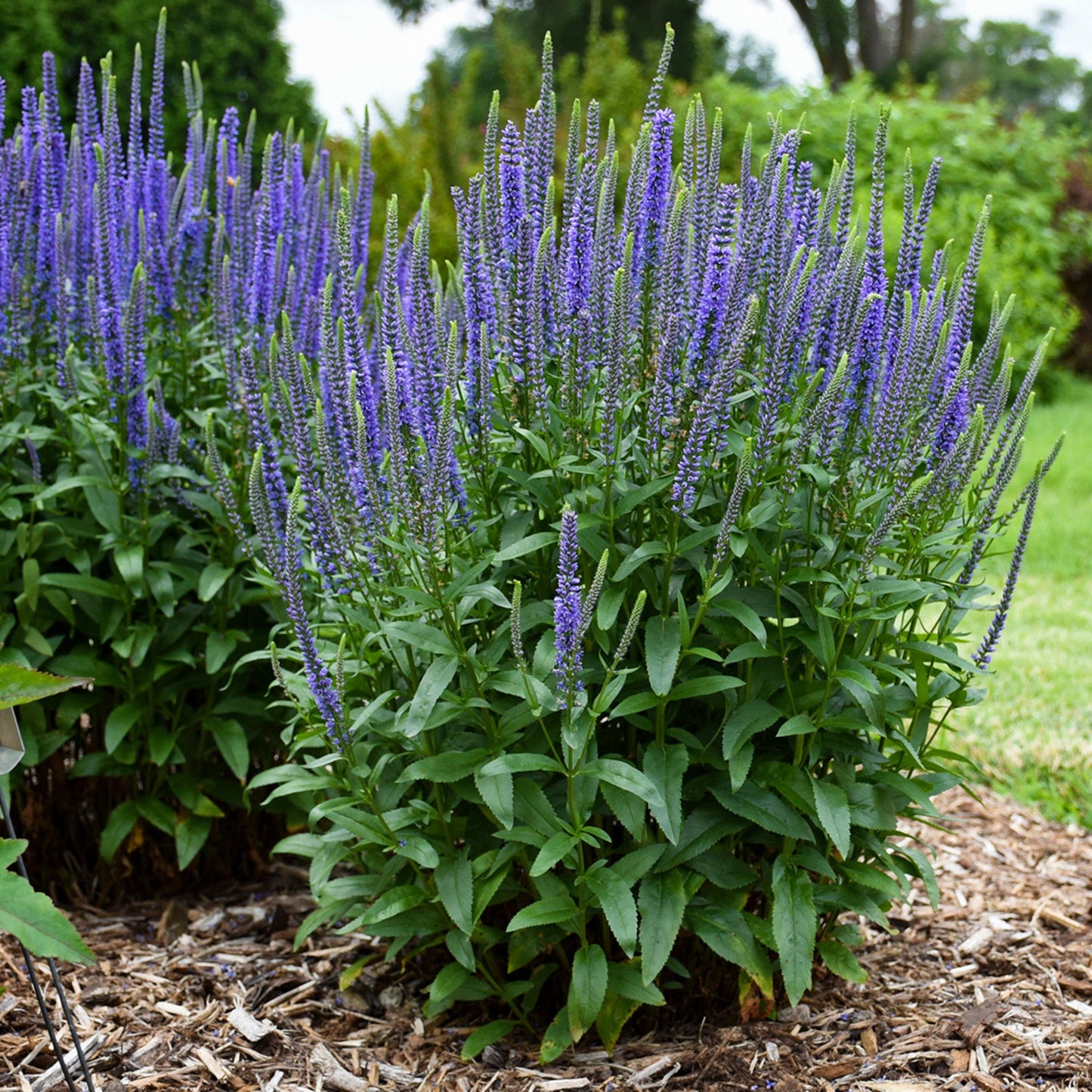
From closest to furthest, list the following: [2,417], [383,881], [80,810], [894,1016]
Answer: [383,881], [894,1016], [2,417], [80,810]

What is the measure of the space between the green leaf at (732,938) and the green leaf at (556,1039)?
15.6 inches

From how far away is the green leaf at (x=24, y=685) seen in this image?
87.5 inches

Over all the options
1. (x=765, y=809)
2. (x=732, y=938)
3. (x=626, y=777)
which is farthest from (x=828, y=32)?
(x=626, y=777)

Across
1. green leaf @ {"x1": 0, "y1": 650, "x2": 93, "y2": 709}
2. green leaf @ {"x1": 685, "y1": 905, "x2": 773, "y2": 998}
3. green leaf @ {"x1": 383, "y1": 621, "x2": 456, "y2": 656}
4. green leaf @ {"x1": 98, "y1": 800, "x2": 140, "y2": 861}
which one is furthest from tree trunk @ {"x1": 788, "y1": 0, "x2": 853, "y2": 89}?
green leaf @ {"x1": 0, "y1": 650, "x2": 93, "y2": 709}

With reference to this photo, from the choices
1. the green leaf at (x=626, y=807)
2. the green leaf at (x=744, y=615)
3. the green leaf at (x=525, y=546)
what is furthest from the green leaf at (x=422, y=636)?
the green leaf at (x=744, y=615)

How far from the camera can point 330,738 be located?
2.80m

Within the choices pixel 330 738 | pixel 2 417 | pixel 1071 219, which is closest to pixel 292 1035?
pixel 330 738

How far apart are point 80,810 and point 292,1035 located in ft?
4.36

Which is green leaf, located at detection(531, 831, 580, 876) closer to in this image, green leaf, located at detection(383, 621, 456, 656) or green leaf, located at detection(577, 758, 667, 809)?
green leaf, located at detection(577, 758, 667, 809)

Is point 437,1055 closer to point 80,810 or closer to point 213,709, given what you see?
point 213,709

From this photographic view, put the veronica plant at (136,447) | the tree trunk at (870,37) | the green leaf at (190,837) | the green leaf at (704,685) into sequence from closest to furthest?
the green leaf at (704,685)
the veronica plant at (136,447)
the green leaf at (190,837)
the tree trunk at (870,37)

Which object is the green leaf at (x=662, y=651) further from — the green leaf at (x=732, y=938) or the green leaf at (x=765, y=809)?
the green leaf at (x=732, y=938)

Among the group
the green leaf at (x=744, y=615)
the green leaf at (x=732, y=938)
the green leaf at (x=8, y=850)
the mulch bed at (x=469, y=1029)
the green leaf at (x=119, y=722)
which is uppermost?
the green leaf at (x=744, y=615)

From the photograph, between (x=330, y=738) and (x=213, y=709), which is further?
(x=213, y=709)
